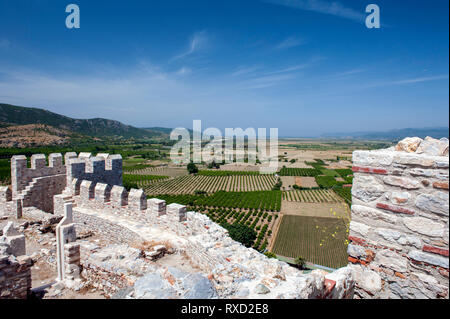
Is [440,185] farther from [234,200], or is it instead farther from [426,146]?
[234,200]

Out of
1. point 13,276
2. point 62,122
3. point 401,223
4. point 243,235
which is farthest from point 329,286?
point 62,122

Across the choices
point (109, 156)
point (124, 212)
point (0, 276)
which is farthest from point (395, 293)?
point (109, 156)

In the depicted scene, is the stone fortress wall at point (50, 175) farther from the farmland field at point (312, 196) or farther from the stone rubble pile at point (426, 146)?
the farmland field at point (312, 196)

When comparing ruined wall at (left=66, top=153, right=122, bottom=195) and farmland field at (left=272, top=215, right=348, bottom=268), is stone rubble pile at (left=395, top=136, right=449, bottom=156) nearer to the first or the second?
ruined wall at (left=66, top=153, right=122, bottom=195)

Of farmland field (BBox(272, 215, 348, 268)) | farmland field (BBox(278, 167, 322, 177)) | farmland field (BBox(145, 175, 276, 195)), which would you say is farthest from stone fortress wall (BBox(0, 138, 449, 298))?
farmland field (BBox(278, 167, 322, 177))

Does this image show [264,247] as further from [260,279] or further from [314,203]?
[260,279]

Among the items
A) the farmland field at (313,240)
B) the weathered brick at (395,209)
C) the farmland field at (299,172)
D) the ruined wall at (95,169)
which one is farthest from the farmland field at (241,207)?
the weathered brick at (395,209)
